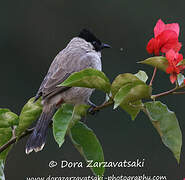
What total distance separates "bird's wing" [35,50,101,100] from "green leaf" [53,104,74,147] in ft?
2.94

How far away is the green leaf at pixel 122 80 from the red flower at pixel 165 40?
9.3 inches

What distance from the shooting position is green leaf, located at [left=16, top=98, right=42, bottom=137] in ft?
6.09

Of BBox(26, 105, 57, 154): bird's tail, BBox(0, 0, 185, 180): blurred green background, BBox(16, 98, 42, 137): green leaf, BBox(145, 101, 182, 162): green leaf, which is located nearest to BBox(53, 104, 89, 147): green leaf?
BBox(16, 98, 42, 137): green leaf

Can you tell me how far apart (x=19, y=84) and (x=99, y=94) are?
4.17 ft

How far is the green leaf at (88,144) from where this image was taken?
6.26ft

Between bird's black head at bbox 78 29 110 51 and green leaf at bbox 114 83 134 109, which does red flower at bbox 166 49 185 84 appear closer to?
green leaf at bbox 114 83 134 109

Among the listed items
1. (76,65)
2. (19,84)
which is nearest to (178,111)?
(19,84)

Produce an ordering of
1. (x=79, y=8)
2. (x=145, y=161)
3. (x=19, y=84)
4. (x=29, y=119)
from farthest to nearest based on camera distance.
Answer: (x=79, y=8) → (x=19, y=84) → (x=145, y=161) → (x=29, y=119)

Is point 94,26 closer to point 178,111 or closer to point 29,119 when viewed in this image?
point 178,111

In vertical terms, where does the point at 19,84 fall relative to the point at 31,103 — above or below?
below

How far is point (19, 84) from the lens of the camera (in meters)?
6.95

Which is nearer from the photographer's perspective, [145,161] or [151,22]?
[145,161]

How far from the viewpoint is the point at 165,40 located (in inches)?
74.1

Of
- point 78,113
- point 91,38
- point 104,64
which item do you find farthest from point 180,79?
point 104,64
